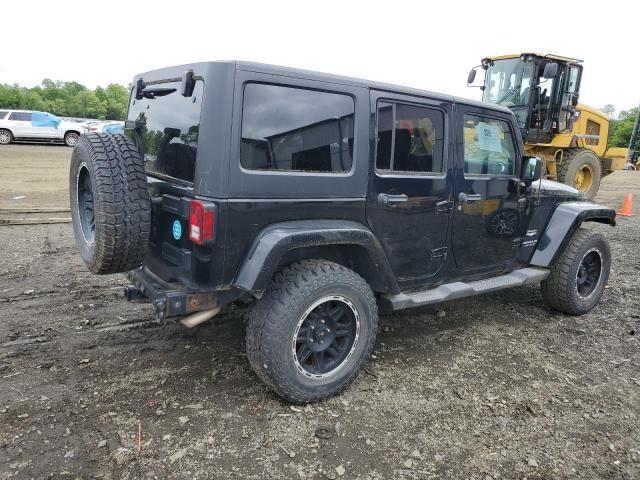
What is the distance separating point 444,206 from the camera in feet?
11.7

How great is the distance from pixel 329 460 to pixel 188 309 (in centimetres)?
113

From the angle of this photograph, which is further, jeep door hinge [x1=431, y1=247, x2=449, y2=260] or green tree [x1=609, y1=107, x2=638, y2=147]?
green tree [x1=609, y1=107, x2=638, y2=147]

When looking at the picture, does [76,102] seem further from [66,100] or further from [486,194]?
[486,194]

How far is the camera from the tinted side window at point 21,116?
2005 centimetres

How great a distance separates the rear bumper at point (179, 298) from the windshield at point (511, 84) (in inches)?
354

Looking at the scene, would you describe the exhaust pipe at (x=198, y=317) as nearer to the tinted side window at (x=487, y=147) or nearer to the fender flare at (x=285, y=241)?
the fender flare at (x=285, y=241)

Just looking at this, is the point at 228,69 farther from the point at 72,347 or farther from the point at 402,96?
the point at 72,347

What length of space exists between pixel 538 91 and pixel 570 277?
6719 millimetres

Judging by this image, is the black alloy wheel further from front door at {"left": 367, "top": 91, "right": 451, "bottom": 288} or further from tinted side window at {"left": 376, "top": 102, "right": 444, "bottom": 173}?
tinted side window at {"left": 376, "top": 102, "right": 444, "bottom": 173}

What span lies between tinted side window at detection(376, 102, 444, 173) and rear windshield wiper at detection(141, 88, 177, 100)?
1.37m

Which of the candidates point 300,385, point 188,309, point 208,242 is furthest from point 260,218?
point 300,385

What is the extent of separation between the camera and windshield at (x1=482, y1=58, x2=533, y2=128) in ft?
32.4

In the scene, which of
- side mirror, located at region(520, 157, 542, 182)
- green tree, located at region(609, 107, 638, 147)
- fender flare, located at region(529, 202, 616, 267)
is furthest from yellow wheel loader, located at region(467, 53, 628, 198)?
green tree, located at region(609, 107, 638, 147)

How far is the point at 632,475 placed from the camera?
2.53 meters
